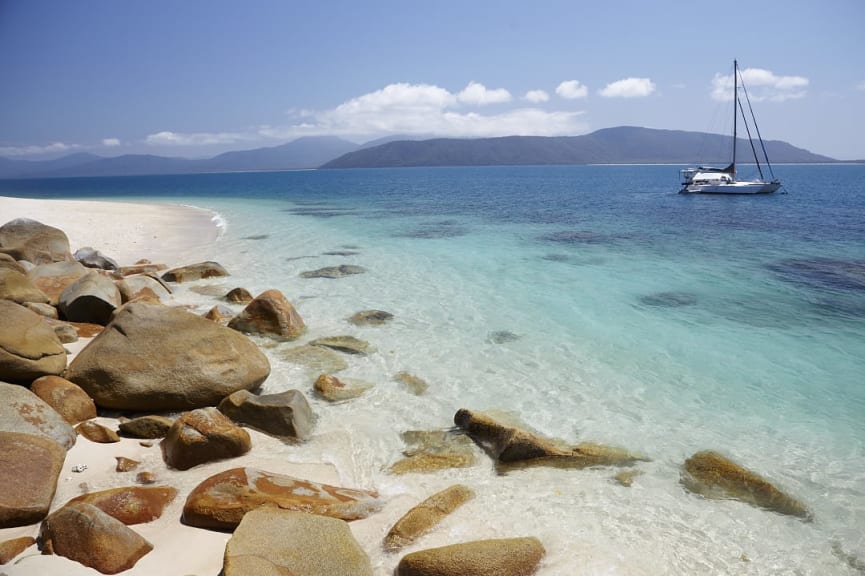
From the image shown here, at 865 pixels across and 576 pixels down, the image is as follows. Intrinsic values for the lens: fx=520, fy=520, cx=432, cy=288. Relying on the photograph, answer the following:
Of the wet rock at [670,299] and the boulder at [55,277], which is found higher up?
the boulder at [55,277]

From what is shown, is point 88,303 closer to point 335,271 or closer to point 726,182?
point 335,271

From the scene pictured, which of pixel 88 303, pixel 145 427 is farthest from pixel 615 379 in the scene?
pixel 88 303

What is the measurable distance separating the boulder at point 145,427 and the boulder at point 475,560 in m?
3.53

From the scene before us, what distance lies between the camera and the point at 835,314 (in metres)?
12.3

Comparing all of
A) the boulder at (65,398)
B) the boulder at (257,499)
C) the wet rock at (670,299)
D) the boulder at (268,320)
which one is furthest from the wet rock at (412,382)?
the wet rock at (670,299)

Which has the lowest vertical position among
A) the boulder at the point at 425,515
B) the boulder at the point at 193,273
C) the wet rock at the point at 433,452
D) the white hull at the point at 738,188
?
the wet rock at the point at 433,452

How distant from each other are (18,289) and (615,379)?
36.2ft

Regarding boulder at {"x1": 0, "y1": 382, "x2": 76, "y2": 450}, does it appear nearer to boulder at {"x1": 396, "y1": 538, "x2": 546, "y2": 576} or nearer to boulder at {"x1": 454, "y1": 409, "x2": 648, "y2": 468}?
boulder at {"x1": 396, "y1": 538, "x2": 546, "y2": 576}

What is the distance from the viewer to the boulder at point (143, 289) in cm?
1112

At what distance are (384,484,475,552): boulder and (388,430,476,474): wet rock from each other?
0.55 metres

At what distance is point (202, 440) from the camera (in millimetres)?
5559

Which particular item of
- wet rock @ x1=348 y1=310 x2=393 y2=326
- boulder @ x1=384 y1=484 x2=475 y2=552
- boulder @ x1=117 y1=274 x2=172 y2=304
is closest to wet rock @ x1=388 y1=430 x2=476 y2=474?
boulder @ x1=384 y1=484 x2=475 y2=552

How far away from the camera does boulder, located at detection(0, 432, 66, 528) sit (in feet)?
13.9

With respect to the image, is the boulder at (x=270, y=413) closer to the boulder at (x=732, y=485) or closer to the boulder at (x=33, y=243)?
the boulder at (x=732, y=485)
